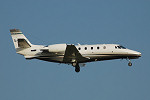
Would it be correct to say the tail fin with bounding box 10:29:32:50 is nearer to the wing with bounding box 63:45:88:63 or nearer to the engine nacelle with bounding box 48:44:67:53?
the engine nacelle with bounding box 48:44:67:53

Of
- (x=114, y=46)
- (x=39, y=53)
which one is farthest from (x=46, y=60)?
(x=114, y=46)

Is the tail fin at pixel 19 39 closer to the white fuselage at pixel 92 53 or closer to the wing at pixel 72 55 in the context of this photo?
the white fuselage at pixel 92 53

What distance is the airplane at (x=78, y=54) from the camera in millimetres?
30297

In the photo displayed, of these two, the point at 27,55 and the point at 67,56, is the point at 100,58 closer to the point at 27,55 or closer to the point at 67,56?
the point at 67,56

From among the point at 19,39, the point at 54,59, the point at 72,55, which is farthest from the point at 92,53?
the point at 19,39

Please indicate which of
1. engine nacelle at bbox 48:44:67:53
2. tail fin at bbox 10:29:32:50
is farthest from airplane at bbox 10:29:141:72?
engine nacelle at bbox 48:44:67:53

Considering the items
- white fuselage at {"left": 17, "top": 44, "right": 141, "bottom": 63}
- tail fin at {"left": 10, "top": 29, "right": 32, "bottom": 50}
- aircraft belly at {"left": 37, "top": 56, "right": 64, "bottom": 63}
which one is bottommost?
aircraft belly at {"left": 37, "top": 56, "right": 64, "bottom": 63}

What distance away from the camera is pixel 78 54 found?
29531 mm

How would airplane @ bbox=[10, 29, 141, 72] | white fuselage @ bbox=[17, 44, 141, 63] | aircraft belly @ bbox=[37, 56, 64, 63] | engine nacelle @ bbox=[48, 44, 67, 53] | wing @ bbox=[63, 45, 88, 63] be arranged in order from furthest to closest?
aircraft belly @ bbox=[37, 56, 64, 63] → white fuselage @ bbox=[17, 44, 141, 63] → airplane @ bbox=[10, 29, 141, 72] → engine nacelle @ bbox=[48, 44, 67, 53] → wing @ bbox=[63, 45, 88, 63]

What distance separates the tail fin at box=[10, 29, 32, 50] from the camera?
3106cm

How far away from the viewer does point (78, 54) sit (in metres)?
29.5

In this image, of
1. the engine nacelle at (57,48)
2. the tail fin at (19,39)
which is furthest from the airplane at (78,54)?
the engine nacelle at (57,48)

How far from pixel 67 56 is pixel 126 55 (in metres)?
7.03

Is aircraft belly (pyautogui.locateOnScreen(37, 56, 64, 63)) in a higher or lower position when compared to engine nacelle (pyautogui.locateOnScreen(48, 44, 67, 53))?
lower
